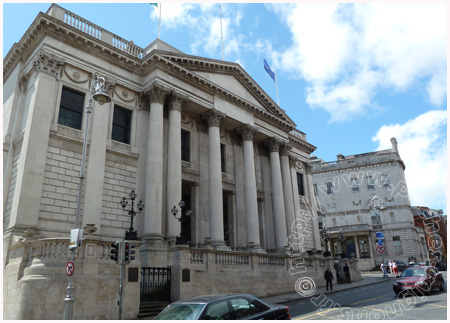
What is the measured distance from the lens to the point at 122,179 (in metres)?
23.5

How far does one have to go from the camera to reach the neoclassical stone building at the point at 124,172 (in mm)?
15375

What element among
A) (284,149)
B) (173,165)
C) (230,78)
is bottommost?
(173,165)

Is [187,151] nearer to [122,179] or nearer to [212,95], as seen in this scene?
[212,95]

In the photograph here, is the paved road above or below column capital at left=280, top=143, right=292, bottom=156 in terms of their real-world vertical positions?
below

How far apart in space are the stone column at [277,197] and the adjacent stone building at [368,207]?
30503 millimetres

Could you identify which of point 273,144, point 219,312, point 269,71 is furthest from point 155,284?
point 269,71

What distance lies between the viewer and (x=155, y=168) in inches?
919

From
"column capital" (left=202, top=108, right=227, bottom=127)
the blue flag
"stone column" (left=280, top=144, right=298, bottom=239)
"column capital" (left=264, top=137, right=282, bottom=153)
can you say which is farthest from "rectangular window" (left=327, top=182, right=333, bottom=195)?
"column capital" (left=202, top=108, right=227, bottom=127)

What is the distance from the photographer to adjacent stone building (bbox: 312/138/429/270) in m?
59.8

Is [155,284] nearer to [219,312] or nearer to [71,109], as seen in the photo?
[219,312]

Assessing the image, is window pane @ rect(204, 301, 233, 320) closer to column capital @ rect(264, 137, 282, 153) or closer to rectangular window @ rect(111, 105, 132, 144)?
rectangular window @ rect(111, 105, 132, 144)

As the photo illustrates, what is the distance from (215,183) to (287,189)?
35.0 ft

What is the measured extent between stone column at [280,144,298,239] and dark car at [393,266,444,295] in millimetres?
15085

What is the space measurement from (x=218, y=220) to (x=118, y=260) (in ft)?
43.5
